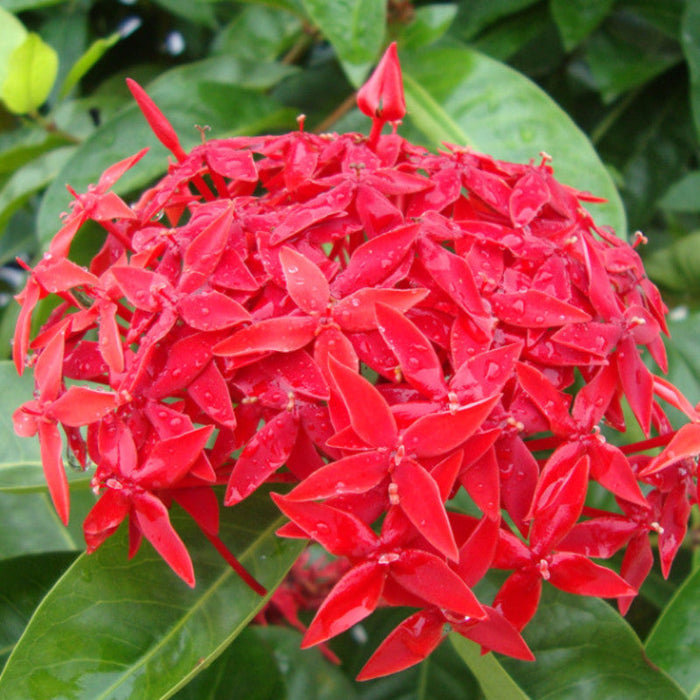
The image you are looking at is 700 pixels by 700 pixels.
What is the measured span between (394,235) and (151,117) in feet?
1.02

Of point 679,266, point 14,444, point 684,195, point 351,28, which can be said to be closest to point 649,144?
point 684,195

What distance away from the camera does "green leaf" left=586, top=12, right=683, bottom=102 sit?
134 centimetres

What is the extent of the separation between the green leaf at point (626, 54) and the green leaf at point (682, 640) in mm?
830

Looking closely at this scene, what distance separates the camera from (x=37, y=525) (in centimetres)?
106

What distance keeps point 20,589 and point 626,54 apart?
3.99ft

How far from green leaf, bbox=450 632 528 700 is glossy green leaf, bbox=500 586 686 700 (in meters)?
0.06

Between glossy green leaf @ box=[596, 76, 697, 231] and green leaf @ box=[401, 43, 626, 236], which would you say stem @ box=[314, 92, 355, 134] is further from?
glossy green leaf @ box=[596, 76, 697, 231]

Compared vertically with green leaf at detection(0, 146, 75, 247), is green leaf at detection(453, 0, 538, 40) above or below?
above

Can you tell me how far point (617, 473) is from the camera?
62 cm

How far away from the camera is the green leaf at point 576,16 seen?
4.16ft

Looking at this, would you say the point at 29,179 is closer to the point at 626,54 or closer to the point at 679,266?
the point at 626,54

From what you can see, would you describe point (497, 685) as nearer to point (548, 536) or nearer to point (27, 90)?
point (548, 536)

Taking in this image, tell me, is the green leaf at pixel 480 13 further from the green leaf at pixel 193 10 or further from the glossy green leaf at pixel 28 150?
the glossy green leaf at pixel 28 150

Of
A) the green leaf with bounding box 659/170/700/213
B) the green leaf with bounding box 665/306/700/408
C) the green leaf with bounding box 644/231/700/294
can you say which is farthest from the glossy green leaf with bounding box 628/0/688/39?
the green leaf with bounding box 665/306/700/408
